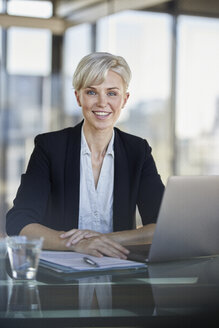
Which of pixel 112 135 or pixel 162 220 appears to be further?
pixel 112 135

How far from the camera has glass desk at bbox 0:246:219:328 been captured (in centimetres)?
115

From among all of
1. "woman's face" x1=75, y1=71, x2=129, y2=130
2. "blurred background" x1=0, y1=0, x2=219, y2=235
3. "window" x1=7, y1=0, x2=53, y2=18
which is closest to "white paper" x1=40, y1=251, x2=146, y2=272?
"woman's face" x1=75, y1=71, x2=129, y2=130

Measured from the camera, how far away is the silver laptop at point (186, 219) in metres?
1.66

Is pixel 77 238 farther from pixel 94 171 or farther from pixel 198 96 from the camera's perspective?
pixel 198 96

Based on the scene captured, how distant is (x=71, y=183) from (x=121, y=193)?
0.21 meters

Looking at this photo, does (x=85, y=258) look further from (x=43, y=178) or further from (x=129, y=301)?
(x=43, y=178)

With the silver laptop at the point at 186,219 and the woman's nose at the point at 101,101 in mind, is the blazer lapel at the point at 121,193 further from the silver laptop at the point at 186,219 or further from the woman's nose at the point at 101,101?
the silver laptop at the point at 186,219

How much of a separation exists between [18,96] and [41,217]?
3.89 metres

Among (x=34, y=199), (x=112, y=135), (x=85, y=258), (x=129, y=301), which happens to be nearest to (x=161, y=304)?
(x=129, y=301)

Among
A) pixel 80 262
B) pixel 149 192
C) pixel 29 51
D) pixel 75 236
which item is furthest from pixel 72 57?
pixel 80 262

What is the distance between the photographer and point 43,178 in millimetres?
2430

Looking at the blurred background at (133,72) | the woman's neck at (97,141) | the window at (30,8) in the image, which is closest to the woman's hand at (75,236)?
the woman's neck at (97,141)

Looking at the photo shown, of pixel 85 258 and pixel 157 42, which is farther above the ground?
pixel 157 42

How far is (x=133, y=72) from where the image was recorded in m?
6.06
